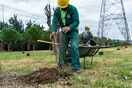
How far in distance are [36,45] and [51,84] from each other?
42590 millimetres

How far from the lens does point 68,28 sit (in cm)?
690

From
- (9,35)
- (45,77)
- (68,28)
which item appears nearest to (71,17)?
(68,28)

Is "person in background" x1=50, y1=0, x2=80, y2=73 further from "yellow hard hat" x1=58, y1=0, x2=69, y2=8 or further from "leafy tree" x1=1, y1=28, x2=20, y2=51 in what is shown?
"leafy tree" x1=1, y1=28, x2=20, y2=51

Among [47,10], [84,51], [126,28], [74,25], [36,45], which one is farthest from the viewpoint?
[36,45]

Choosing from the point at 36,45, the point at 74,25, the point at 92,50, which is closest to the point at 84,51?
the point at 92,50

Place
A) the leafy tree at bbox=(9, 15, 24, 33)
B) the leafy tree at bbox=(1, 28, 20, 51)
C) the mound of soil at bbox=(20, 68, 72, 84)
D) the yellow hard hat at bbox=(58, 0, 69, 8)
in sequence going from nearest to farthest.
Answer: the mound of soil at bbox=(20, 68, 72, 84)
the yellow hard hat at bbox=(58, 0, 69, 8)
the leafy tree at bbox=(1, 28, 20, 51)
the leafy tree at bbox=(9, 15, 24, 33)

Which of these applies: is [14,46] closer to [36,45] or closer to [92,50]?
[36,45]

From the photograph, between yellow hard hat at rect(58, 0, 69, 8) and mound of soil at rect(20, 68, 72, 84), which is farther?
yellow hard hat at rect(58, 0, 69, 8)

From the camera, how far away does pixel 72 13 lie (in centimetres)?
706

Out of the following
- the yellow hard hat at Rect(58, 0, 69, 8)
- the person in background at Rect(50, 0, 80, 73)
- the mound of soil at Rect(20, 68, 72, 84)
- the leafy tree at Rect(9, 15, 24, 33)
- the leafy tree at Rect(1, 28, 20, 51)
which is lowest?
the mound of soil at Rect(20, 68, 72, 84)

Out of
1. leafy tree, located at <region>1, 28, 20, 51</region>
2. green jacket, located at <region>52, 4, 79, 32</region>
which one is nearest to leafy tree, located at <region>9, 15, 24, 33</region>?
leafy tree, located at <region>1, 28, 20, 51</region>

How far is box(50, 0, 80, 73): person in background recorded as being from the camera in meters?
7.00

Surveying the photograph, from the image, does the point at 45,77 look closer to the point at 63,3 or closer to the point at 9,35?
the point at 63,3

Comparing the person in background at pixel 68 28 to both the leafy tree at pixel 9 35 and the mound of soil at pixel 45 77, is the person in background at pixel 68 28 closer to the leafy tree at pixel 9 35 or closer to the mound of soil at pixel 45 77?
the mound of soil at pixel 45 77
